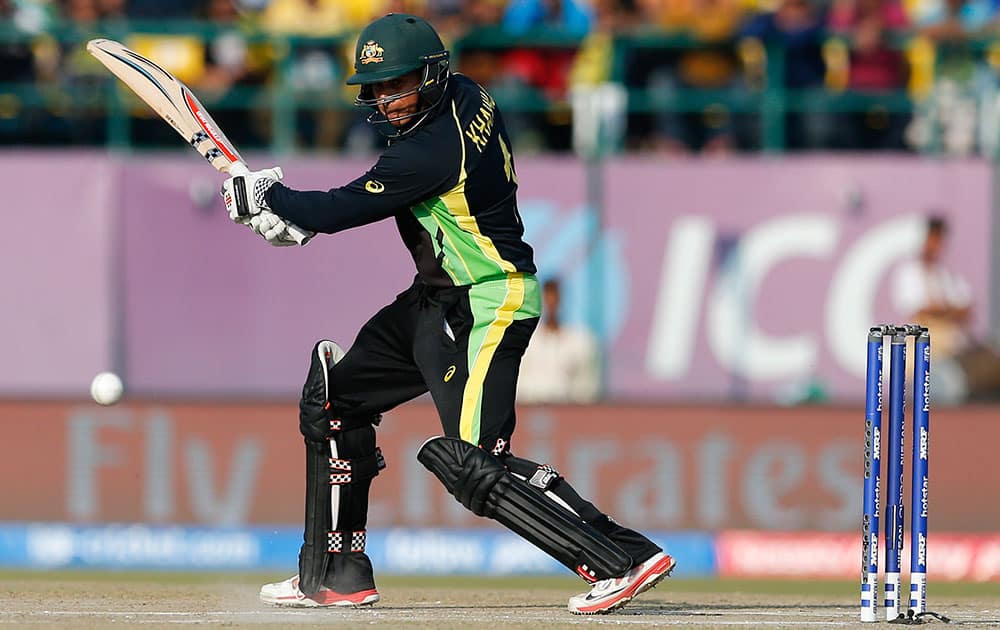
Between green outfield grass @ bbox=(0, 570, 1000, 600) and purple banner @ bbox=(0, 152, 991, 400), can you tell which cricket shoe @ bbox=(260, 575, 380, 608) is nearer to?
green outfield grass @ bbox=(0, 570, 1000, 600)

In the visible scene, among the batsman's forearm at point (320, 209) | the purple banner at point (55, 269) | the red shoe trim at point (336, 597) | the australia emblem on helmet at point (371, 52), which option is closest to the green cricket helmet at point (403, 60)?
the australia emblem on helmet at point (371, 52)

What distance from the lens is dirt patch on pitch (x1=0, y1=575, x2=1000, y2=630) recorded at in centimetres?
623

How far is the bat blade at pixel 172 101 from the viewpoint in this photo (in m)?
6.86

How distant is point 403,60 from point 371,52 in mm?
110

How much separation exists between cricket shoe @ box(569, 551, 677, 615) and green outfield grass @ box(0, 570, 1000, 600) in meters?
2.89

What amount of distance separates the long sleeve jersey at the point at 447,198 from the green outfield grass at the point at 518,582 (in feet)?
10.8

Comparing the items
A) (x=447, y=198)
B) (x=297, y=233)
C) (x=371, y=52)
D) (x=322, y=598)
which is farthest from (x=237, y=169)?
(x=322, y=598)

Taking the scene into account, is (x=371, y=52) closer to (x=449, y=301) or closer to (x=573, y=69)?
(x=449, y=301)

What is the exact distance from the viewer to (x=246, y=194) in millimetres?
6230

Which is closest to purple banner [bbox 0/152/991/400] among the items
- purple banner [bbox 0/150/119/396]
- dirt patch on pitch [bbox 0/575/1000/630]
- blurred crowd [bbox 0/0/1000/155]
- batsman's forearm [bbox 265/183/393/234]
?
purple banner [bbox 0/150/119/396]

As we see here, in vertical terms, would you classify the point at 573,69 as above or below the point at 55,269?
above

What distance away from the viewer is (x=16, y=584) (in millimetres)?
7695

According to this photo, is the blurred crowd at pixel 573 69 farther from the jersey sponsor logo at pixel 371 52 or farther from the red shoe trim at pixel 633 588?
the red shoe trim at pixel 633 588

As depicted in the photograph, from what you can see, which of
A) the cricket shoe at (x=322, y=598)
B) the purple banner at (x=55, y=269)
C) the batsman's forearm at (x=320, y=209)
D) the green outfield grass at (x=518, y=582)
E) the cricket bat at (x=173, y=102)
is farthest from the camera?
the purple banner at (x=55, y=269)
